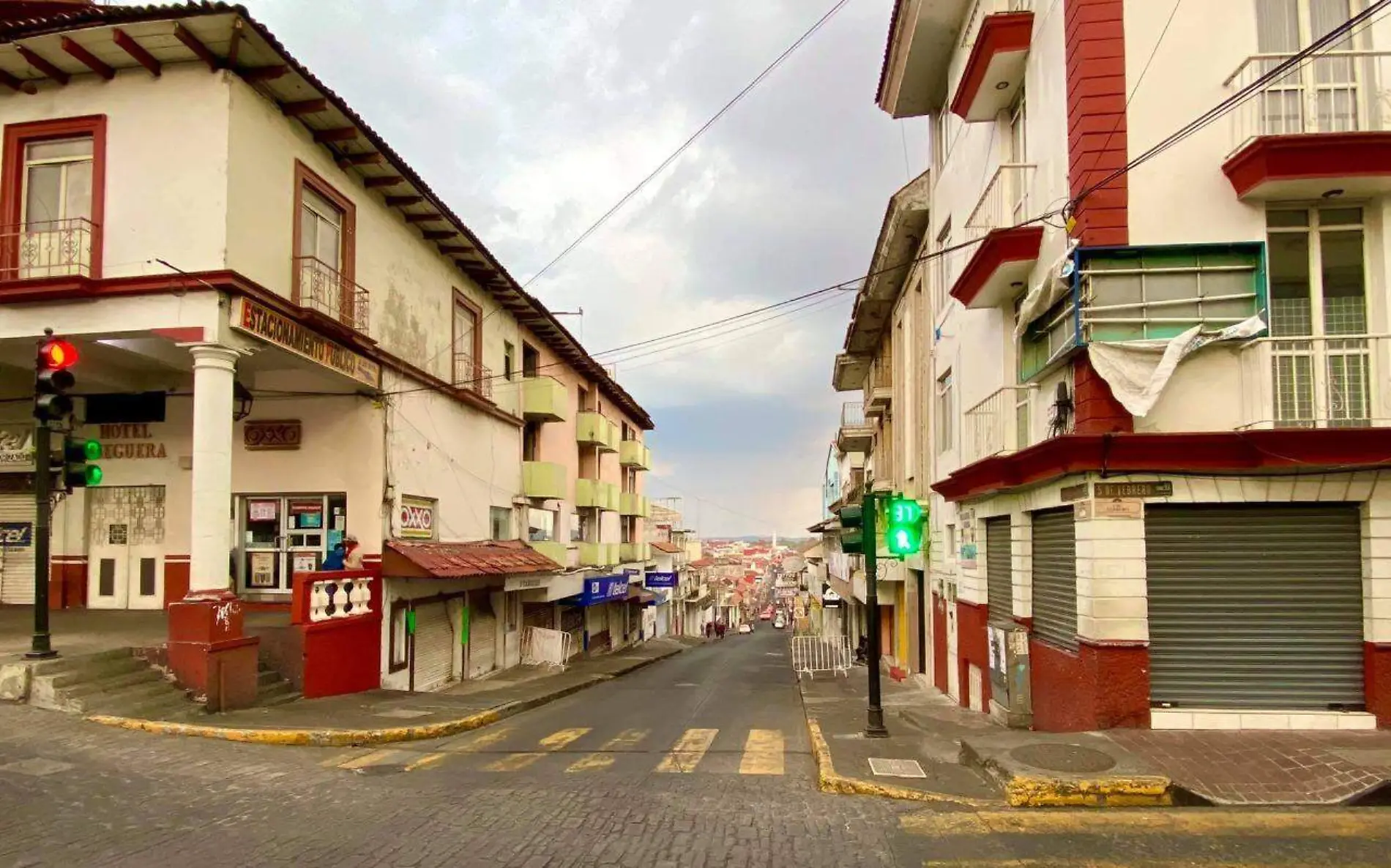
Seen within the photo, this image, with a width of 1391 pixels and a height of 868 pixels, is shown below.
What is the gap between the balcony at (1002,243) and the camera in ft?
37.8

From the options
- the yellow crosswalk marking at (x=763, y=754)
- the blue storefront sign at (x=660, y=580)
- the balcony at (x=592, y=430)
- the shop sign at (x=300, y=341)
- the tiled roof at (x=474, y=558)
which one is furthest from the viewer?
Answer: the blue storefront sign at (x=660, y=580)

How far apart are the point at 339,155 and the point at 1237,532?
573 inches

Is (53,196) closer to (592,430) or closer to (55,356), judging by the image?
(55,356)

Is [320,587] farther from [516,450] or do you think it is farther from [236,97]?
[516,450]

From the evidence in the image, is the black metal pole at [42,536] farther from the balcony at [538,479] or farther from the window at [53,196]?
the balcony at [538,479]

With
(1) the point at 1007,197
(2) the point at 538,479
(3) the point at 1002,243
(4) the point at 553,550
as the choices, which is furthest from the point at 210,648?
(4) the point at 553,550

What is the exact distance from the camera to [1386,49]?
9.70 meters

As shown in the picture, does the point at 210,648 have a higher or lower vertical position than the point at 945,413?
lower

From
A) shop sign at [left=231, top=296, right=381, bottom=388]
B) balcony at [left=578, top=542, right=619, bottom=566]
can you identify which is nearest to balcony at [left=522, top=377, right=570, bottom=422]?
balcony at [left=578, top=542, right=619, bottom=566]

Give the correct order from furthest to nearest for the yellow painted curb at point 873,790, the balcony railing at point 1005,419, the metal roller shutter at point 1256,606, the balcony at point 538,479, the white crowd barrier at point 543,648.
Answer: the balcony at point 538,479 < the white crowd barrier at point 543,648 < the balcony railing at point 1005,419 < the metal roller shutter at point 1256,606 < the yellow painted curb at point 873,790

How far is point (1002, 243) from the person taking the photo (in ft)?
38.0

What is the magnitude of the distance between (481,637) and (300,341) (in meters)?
10.3

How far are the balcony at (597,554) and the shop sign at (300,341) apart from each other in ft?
51.4

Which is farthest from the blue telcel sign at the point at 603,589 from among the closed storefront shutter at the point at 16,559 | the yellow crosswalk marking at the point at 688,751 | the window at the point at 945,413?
the yellow crosswalk marking at the point at 688,751
